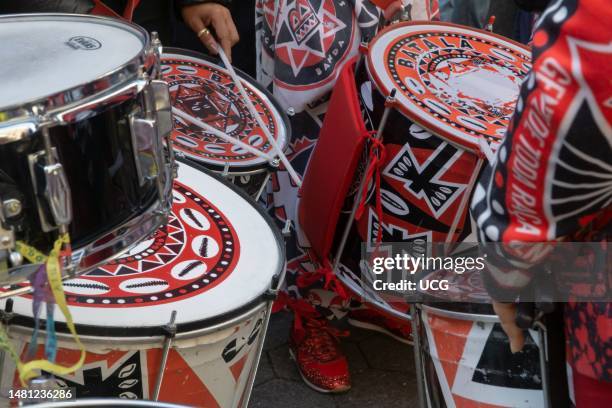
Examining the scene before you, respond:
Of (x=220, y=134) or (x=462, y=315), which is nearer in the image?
(x=462, y=315)

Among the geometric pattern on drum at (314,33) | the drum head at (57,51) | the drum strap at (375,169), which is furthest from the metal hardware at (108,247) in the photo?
the geometric pattern on drum at (314,33)

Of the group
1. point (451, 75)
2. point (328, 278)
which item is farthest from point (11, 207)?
point (451, 75)

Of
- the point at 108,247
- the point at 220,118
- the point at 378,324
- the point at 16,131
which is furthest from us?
the point at 378,324

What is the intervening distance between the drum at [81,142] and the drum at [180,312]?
0.43 feet

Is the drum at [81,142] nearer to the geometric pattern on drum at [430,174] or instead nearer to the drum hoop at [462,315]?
the drum hoop at [462,315]

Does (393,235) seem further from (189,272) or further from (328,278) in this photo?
(189,272)

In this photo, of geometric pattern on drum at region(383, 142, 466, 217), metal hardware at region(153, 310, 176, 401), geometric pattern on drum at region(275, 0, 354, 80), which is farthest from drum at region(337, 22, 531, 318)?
metal hardware at region(153, 310, 176, 401)

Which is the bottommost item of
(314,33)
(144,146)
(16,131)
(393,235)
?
(393,235)

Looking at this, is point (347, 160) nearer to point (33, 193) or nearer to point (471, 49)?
point (471, 49)

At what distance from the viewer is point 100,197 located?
1.12 m

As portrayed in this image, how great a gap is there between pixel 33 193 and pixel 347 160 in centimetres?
94

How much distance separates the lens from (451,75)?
190 centimetres

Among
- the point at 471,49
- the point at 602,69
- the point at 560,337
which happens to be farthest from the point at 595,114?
the point at 471,49

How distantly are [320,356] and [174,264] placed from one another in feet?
3.09
